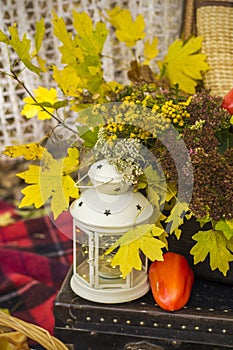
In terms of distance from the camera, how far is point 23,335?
40.5 inches

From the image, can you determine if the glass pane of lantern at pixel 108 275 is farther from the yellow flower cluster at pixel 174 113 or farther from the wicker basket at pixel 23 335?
the yellow flower cluster at pixel 174 113

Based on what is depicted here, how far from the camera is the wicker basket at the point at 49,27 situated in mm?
1612

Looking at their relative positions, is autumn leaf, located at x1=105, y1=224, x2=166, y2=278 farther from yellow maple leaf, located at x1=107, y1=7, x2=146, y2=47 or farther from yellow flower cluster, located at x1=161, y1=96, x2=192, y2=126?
yellow maple leaf, located at x1=107, y1=7, x2=146, y2=47

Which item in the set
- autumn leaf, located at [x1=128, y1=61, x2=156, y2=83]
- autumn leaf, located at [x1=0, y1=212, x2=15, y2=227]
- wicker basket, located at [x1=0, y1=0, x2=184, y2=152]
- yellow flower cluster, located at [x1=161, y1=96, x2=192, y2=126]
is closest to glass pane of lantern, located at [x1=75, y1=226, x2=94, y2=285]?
yellow flower cluster, located at [x1=161, y1=96, x2=192, y2=126]

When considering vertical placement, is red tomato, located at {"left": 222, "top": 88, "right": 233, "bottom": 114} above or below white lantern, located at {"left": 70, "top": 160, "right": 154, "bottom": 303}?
above

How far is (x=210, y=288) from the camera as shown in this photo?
1.06 m

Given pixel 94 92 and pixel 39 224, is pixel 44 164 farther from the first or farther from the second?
pixel 39 224

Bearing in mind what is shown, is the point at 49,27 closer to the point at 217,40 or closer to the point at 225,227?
the point at 217,40

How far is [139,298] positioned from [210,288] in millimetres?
127

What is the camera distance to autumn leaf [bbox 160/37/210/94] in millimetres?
1271

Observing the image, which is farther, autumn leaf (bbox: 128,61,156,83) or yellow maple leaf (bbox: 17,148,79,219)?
autumn leaf (bbox: 128,61,156,83)

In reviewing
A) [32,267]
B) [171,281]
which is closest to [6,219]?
[32,267]

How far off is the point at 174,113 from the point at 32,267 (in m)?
0.82

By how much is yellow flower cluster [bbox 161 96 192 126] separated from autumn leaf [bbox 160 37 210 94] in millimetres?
299
